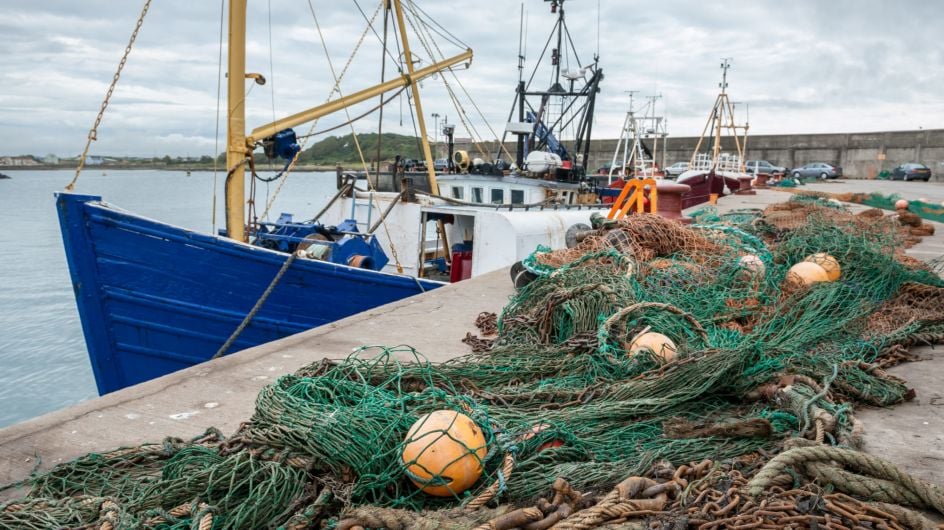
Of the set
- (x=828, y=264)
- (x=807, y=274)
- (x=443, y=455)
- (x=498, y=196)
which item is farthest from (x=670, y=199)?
(x=443, y=455)

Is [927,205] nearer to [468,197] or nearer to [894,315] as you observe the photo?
[468,197]

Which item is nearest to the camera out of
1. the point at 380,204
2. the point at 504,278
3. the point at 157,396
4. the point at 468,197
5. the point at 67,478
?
the point at 67,478

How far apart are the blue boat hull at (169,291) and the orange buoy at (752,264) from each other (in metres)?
3.92

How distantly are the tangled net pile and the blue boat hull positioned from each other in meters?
3.41

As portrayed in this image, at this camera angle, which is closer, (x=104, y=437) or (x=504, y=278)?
(x=104, y=437)

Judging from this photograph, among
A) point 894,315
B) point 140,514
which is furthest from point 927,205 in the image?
point 140,514

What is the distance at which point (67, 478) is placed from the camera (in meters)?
2.48

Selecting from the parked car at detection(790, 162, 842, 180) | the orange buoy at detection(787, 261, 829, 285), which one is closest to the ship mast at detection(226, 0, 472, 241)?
the orange buoy at detection(787, 261, 829, 285)

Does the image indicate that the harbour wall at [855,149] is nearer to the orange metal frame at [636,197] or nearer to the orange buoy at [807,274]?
the orange metal frame at [636,197]

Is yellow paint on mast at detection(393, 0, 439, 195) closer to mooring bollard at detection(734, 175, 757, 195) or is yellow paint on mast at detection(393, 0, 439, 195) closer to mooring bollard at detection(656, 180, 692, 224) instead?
mooring bollard at detection(656, 180, 692, 224)

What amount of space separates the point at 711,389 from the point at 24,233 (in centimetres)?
3294

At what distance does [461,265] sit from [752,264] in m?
5.10

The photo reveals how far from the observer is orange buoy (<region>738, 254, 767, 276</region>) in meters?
4.75

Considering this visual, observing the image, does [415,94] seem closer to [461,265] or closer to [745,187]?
[461,265]
